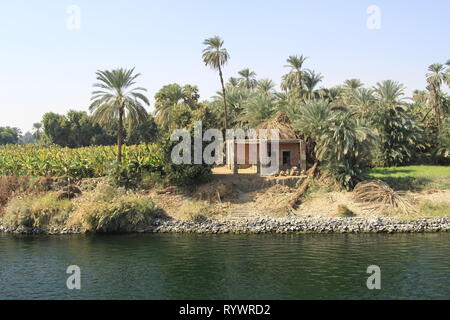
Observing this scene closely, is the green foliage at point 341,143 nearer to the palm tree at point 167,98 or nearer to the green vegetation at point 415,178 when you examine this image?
the green vegetation at point 415,178

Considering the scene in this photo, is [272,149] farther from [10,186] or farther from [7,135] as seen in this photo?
[7,135]

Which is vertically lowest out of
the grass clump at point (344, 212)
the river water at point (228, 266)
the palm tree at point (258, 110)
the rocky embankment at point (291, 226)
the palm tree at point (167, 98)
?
the river water at point (228, 266)

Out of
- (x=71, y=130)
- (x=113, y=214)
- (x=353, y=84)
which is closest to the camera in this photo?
(x=113, y=214)

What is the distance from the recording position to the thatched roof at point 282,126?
46.5m

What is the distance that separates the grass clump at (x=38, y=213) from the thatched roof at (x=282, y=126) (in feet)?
68.3

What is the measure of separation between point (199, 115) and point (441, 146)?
28.9 metres

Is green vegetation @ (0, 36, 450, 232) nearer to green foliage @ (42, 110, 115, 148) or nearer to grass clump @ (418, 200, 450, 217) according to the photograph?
grass clump @ (418, 200, 450, 217)

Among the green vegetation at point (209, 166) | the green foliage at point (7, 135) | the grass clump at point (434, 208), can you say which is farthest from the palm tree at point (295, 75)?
the green foliage at point (7, 135)

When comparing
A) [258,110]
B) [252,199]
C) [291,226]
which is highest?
[258,110]

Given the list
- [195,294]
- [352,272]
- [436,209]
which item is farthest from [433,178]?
[195,294]

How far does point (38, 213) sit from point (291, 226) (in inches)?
823

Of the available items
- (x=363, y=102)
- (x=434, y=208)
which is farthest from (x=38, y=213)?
(x=363, y=102)

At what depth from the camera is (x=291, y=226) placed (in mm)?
35688
